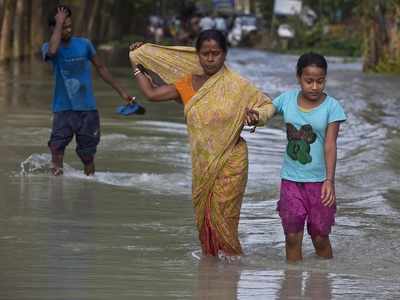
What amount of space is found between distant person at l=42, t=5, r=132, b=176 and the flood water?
290mm

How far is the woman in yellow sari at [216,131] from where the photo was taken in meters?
7.22

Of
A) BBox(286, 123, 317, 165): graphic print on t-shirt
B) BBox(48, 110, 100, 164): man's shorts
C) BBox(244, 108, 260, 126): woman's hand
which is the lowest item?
BBox(48, 110, 100, 164): man's shorts

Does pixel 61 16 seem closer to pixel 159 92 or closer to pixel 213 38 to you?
pixel 159 92

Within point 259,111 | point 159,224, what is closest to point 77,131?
point 159,224

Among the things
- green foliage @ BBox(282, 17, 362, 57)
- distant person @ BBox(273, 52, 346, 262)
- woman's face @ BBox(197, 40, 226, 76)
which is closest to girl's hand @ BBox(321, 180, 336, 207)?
distant person @ BBox(273, 52, 346, 262)

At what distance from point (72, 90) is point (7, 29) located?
71.1 ft

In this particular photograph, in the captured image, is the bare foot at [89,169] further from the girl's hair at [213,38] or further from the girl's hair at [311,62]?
the girl's hair at [311,62]

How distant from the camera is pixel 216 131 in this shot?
7227 mm

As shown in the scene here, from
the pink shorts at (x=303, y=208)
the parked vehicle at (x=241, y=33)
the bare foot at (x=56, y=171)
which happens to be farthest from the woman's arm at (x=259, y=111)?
the parked vehicle at (x=241, y=33)

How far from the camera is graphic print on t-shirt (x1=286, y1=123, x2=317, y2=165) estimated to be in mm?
7086

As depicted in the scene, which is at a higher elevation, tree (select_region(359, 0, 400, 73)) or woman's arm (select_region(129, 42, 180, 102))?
woman's arm (select_region(129, 42, 180, 102))

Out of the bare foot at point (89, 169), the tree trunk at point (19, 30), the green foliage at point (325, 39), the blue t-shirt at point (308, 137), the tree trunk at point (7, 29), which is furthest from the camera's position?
the green foliage at point (325, 39)

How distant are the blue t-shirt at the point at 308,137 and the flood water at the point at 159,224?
54cm

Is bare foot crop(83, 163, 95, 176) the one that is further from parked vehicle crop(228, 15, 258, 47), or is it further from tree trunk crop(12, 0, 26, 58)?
parked vehicle crop(228, 15, 258, 47)
